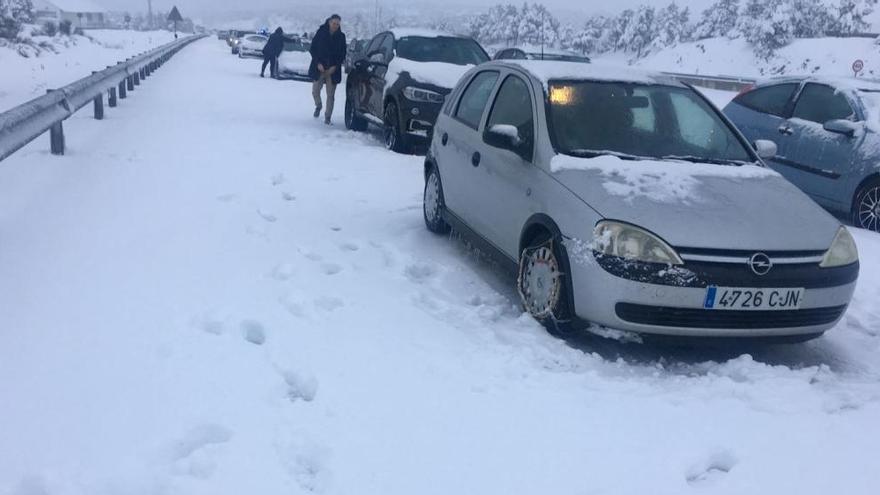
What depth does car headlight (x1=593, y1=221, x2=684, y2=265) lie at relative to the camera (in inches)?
159

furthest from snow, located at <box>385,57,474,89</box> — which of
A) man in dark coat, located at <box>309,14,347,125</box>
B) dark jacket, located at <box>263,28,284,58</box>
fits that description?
dark jacket, located at <box>263,28,284,58</box>

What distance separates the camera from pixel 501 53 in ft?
58.4

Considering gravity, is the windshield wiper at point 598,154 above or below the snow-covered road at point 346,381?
above

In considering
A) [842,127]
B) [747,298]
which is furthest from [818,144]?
[747,298]

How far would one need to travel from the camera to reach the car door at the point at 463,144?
19.3 ft

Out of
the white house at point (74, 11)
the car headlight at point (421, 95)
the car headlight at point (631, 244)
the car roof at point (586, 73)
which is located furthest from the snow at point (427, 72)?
the white house at point (74, 11)

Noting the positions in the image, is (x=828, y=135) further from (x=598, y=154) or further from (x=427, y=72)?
(x=427, y=72)

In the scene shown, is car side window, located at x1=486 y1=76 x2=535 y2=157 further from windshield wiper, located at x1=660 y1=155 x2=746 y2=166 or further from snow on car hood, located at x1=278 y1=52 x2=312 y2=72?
snow on car hood, located at x1=278 y1=52 x2=312 y2=72

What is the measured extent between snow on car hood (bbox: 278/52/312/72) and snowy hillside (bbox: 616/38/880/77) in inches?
1208

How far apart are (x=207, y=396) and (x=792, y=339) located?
3.10 metres

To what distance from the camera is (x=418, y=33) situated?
41.3 feet

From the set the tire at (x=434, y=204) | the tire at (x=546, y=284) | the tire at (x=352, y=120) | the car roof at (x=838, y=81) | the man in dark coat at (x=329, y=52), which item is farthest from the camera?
the man in dark coat at (x=329, y=52)

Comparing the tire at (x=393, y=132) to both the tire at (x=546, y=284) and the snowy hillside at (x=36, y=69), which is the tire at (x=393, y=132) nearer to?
the tire at (x=546, y=284)

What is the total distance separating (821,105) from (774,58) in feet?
195
